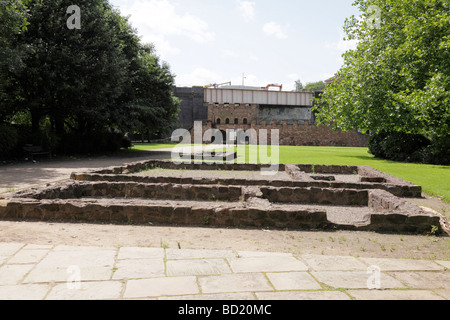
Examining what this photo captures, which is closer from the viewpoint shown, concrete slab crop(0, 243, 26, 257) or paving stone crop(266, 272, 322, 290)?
paving stone crop(266, 272, 322, 290)

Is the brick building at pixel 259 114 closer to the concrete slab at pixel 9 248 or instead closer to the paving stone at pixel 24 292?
the concrete slab at pixel 9 248

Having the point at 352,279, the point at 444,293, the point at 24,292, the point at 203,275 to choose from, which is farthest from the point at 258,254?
the point at 24,292

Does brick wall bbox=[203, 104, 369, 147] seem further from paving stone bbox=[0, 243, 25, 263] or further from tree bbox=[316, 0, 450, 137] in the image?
paving stone bbox=[0, 243, 25, 263]

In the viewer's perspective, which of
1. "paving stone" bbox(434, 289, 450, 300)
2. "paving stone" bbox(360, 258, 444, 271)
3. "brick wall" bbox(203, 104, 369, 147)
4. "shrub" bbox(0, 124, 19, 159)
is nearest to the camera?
"paving stone" bbox(434, 289, 450, 300)

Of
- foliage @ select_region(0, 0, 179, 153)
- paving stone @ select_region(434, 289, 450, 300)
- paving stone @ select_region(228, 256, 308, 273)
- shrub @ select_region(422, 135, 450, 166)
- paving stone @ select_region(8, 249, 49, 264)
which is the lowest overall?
paving stone @ select_region(434, 289, 450, 300)

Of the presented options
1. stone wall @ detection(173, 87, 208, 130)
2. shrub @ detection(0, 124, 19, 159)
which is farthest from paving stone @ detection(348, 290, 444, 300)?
stone wall @ detection(173, 87, 208, 130)

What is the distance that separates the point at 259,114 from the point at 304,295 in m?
52.9

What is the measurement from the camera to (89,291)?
2.92 meters

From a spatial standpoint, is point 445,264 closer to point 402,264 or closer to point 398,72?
point 402,264

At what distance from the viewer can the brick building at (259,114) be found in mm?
48000

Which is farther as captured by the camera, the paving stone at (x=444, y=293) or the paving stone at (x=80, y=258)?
the paving stone at (x=80, y=258)

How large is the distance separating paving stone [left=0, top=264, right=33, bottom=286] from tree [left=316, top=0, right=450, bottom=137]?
50.7 ft

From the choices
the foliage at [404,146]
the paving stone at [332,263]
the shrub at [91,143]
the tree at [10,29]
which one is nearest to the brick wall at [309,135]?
the foliage at [404,146]

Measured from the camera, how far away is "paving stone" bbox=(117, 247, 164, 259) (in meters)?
3.89
